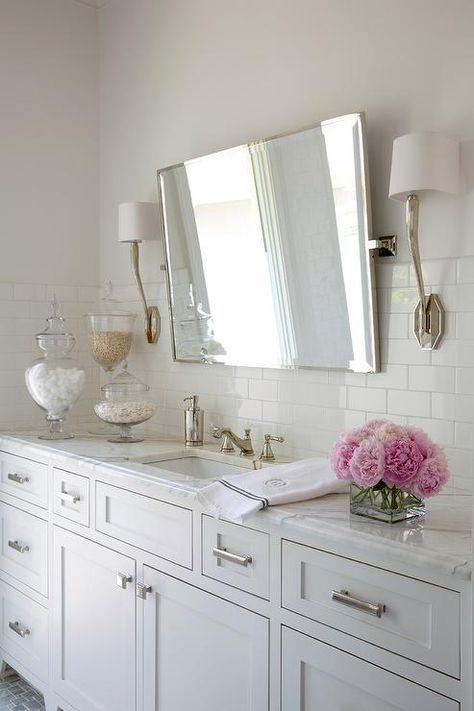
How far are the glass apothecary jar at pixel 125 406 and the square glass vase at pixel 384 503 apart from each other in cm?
131

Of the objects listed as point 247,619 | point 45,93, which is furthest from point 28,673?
point 45,93

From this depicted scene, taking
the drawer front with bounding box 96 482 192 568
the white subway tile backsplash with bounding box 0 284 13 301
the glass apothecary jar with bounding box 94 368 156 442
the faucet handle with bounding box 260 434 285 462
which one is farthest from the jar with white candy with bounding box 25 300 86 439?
the faucet handle with bounding box 260 434 285 462

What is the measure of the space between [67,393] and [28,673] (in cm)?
107

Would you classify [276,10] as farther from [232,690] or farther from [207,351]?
[232,690]

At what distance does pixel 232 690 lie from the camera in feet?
5.98

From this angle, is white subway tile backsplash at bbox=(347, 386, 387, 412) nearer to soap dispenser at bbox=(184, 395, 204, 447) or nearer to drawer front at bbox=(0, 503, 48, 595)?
soap dispenser at bbox=(184, 395, 204, 447)

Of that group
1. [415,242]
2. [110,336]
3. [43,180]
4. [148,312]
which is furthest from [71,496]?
[43,180]

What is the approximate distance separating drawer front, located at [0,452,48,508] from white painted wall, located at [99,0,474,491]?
0.61 metres

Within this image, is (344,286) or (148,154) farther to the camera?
(148,154)

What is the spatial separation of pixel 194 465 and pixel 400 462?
122cm

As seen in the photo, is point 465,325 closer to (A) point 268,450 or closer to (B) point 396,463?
(B) point 396,463

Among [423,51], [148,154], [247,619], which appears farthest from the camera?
[148,154]

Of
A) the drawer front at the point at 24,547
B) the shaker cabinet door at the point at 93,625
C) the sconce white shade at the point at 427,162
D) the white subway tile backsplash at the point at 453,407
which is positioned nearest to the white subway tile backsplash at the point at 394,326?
the white subway tile backsplash at the point at 453,407

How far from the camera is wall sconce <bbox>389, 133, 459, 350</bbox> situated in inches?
74.9
